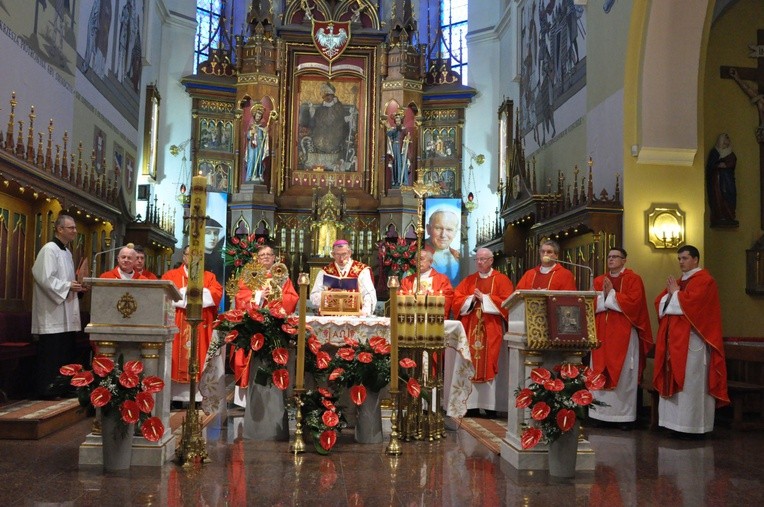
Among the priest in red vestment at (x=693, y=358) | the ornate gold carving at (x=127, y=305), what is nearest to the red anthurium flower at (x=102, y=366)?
the ornate gold carving at (x=127, y=305)

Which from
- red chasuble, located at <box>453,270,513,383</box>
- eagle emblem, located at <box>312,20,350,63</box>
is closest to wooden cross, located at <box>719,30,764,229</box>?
red chasuble, located at <box>453,270,513,383</box>

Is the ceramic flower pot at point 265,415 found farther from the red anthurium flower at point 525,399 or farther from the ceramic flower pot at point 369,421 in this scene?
the red anthurium flower at point 525,399

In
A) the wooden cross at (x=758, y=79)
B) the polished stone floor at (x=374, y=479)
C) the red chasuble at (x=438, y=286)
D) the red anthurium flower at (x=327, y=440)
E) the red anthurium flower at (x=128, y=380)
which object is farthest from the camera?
the wooden cross at (x=758, y=79)

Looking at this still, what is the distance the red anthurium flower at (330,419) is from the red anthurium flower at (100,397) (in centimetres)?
176

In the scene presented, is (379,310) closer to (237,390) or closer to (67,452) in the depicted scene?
(237,390)

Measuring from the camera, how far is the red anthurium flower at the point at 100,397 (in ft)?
18.4

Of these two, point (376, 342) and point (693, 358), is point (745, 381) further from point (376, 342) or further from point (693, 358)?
point (376, 342)

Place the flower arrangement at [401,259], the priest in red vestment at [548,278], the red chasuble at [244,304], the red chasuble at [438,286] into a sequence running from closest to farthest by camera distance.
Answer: the red chasuble at [244,304] < the priest in red vestment at [548,278] < the red chasuble at [438,286] < the flower arrangement at [401,259]

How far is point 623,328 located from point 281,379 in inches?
156

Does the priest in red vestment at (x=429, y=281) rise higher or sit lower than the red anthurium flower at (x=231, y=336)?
higher

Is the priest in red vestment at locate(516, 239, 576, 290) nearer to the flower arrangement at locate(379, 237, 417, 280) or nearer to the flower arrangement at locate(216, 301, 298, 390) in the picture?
the flower arrangement at locate(216, 301, 298, 390)

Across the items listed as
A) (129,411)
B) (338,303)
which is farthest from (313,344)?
(129,411)

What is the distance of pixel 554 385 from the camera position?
19.3ft

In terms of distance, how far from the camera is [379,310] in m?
16.0
